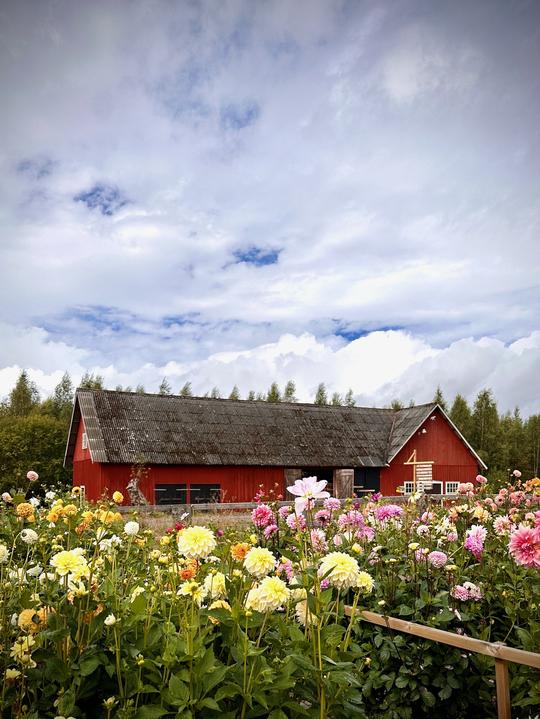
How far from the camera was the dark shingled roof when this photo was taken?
19.9 m

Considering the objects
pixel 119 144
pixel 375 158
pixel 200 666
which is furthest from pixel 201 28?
pixel 200 666

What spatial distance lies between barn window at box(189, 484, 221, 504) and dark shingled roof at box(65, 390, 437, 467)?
2.93 ft

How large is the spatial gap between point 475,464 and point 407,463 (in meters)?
4.36

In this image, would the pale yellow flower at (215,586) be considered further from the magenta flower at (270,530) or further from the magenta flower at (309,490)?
the magenta flower at (270,530)

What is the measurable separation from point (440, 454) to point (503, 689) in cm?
2276

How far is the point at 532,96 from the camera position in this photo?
360 inches

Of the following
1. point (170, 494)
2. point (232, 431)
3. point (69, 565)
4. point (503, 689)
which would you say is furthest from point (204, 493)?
point (69, 565)

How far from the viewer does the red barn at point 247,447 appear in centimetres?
1970

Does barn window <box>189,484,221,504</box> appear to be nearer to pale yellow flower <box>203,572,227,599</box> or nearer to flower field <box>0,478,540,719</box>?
flower field <box>0,478,540,719</box>

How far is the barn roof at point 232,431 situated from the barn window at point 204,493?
2.93ft

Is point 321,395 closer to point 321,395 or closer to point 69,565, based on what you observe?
point 321,395

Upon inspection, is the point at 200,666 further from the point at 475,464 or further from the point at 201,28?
the point at 475,464

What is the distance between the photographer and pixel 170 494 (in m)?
19.7

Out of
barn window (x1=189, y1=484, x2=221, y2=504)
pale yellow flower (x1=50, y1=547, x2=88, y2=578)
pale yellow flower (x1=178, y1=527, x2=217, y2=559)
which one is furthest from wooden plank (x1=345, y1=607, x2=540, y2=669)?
barn window (x1=189, y1=484, x2=221, y2=504)
